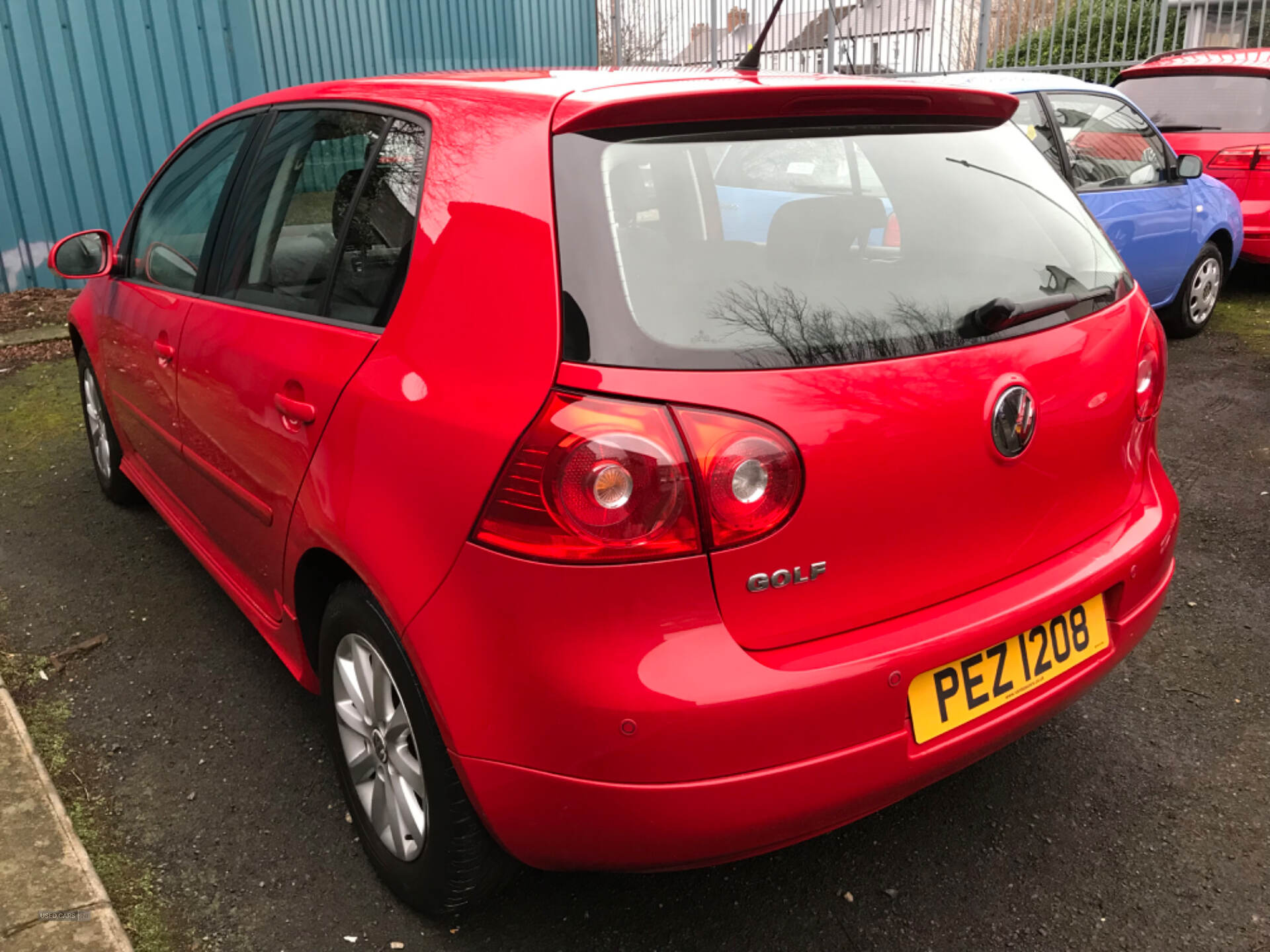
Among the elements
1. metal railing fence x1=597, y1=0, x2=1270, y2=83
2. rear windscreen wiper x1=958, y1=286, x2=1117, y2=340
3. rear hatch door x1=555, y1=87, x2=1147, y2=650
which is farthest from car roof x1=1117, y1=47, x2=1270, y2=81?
rear windscreen wiper x1=958, y1=286, x2=1117, y2=340

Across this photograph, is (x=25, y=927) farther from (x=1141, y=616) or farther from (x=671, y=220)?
(x=1141, y=616)

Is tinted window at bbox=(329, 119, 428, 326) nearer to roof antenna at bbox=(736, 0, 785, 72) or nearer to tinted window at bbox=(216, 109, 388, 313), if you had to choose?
tinted window at bbox=(216, 109, 388, 313)

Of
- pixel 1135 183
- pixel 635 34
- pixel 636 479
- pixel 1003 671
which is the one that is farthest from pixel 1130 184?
pixel 635 34

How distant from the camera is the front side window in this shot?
5789mm

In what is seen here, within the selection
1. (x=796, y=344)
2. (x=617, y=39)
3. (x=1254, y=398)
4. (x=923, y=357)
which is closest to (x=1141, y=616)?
(x=923, y=357)

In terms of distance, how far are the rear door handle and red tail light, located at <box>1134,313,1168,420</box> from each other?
1.67 metres

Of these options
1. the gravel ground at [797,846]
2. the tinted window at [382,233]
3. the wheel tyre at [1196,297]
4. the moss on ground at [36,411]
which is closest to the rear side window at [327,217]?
the tinted window at [382,233]

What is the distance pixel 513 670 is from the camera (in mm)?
1668

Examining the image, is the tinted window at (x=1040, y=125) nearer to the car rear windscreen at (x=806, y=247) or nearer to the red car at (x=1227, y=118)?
the red car at (x=1227, y=118)

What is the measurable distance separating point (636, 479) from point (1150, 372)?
49.0 inches

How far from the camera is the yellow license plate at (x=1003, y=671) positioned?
1.80 meters

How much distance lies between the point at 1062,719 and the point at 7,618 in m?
3.28

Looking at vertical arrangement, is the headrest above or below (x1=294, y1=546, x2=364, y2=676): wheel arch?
above

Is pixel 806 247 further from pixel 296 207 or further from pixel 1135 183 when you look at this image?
pixel 1135 183
